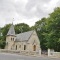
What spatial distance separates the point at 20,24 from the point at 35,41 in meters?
29.7

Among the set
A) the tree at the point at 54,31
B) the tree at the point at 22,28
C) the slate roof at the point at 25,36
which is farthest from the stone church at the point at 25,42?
the tree at the point at 54,31

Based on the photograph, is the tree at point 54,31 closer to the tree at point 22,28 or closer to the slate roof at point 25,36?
the slate roof at point 25,36

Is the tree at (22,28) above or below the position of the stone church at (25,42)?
above

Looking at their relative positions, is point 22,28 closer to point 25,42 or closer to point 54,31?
point 25,42

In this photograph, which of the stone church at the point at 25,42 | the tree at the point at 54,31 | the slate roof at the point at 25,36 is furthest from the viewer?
the slate roof at the point at 25,36

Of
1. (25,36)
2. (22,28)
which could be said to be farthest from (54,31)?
(22,28)

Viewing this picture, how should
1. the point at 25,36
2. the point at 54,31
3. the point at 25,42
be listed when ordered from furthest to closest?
the point at 25,36 → the point at 25,42 → the point at 54,31

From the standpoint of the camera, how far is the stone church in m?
71.9

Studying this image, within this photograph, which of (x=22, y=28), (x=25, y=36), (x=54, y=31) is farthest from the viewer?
(x=22, y=28)

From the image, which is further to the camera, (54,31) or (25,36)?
(25,36)

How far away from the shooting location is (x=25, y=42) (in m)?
72.2

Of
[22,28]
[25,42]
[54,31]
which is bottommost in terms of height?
[25,42]

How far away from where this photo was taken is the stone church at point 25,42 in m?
71.9

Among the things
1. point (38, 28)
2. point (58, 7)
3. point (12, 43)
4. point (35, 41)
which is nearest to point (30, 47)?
point (35, 41)
